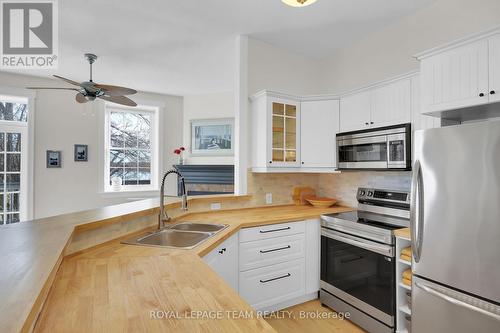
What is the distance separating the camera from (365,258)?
2.14 metres

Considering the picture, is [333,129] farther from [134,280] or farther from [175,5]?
[134,280]

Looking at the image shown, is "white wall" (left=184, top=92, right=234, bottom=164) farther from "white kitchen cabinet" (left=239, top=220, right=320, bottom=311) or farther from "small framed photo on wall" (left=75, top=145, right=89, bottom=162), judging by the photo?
"white kitchen cabinet" (left=239, top=220, right=320, bottom=311)

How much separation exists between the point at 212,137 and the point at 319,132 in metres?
2.51

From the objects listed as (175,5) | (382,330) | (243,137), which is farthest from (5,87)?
→ (382,330)

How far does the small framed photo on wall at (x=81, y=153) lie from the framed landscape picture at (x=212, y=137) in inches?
67.8

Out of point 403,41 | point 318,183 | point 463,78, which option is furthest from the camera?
point 318,183

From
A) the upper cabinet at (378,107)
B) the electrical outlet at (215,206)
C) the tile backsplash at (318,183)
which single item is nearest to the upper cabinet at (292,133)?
the upper cabinet at (378,107)

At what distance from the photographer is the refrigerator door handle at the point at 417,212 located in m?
1.64

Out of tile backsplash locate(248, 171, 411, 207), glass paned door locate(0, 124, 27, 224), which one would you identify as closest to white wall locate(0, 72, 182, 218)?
glass paned door locate(0, 124, 27, 224)

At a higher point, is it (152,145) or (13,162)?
(152,145)

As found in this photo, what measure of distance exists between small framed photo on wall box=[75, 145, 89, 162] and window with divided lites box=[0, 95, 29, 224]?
2.12ft

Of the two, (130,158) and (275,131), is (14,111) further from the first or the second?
(275,131)

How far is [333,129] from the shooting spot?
9.43ft

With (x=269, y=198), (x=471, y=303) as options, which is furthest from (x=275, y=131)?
(x=471, y=303)
